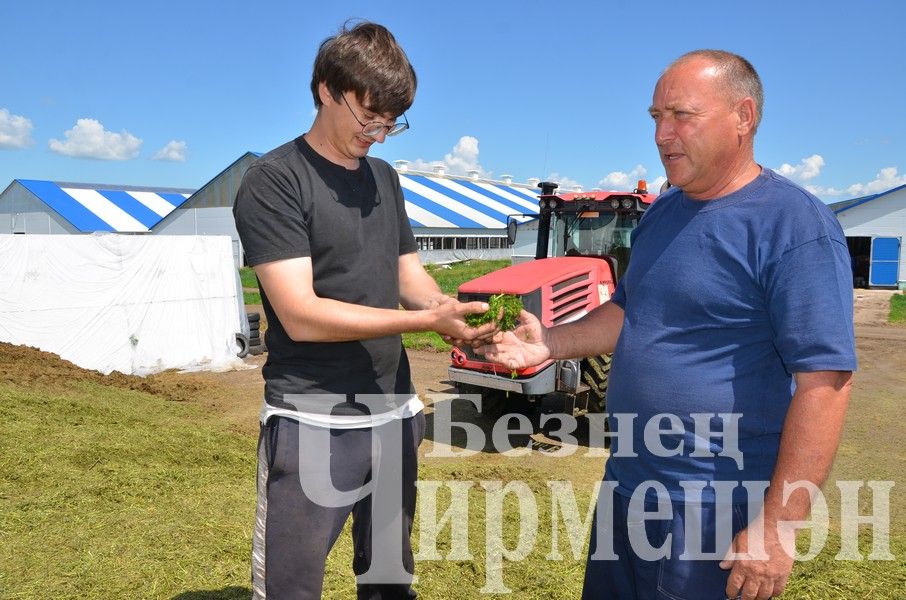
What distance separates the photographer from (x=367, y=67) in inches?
88.5

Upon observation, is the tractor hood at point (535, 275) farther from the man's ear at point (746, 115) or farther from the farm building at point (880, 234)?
the farm building at point (880, 234)

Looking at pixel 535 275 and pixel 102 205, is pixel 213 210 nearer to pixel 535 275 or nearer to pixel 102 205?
pixel 102 205

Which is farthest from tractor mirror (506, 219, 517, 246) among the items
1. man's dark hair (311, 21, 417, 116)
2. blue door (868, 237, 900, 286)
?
blue door (868, 237, 900, 286)

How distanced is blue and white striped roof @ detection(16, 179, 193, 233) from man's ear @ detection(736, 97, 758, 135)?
3746 centimetres

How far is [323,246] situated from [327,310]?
248mm

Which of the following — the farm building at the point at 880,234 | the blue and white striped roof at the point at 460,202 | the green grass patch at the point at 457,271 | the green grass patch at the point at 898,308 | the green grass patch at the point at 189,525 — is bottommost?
the green grass patch at the point at 189,525

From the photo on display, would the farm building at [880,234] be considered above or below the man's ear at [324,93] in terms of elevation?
above

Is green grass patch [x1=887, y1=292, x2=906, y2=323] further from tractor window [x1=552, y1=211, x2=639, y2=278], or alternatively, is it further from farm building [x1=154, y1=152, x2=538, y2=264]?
farm building [x1=154, y1=152, x2=538, y2=264]

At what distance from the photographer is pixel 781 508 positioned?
1.92 metres

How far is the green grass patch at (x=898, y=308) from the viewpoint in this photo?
17.7 meters

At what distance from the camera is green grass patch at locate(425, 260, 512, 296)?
2627 centimetres

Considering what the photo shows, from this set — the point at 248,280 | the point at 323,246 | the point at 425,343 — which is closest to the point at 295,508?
the point at 323,246

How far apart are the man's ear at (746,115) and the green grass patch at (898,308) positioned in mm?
18274

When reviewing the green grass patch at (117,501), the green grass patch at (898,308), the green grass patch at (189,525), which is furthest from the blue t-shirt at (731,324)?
the green grass patch at (898,308)
